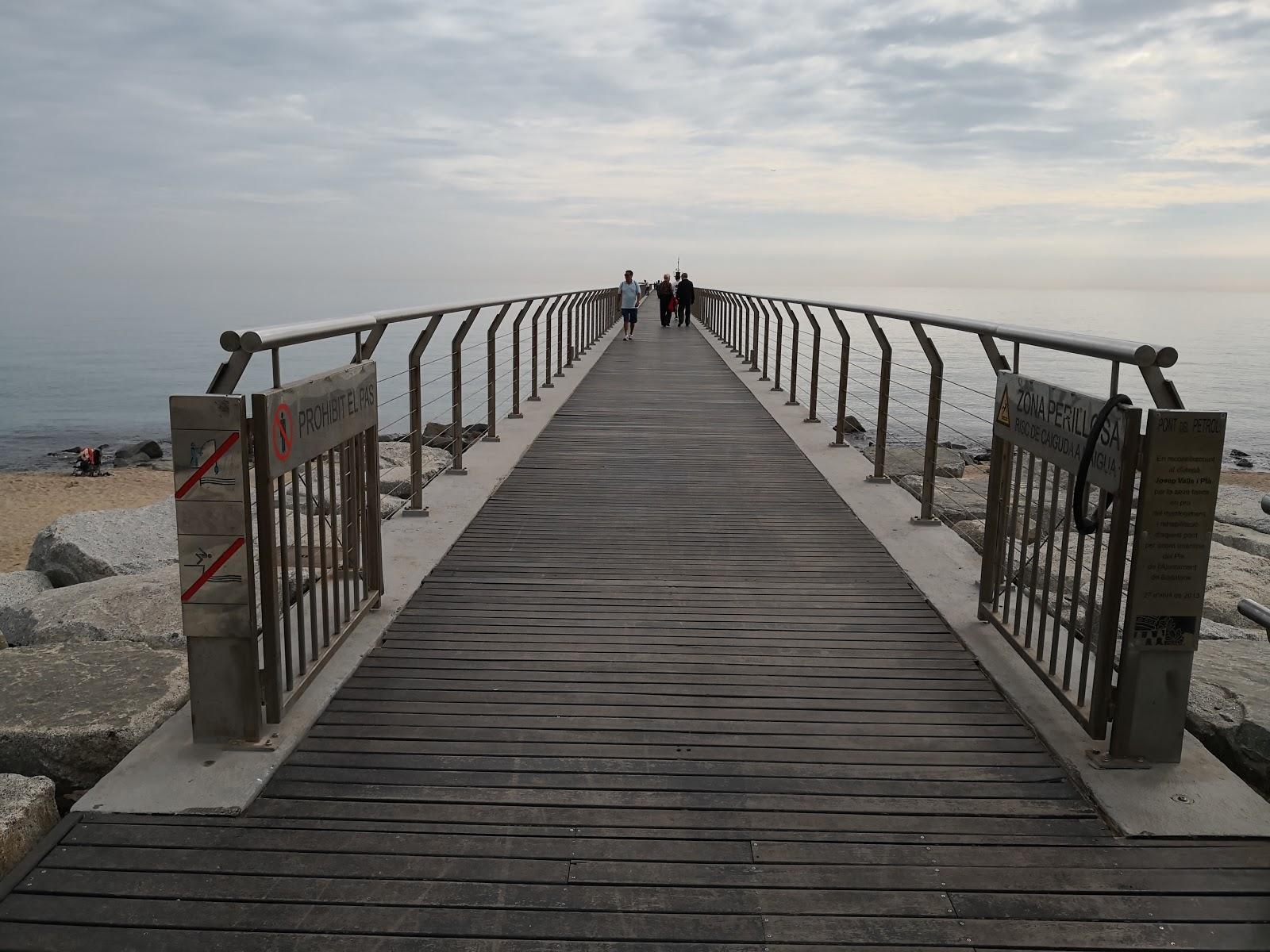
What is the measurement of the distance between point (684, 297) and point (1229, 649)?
84.4 feet

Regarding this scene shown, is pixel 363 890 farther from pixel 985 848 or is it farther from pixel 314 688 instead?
pixel 985 848

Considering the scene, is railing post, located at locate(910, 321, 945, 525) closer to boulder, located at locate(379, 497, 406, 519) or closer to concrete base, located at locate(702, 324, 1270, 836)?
concrete base, located at locate(702, 324, 1270, 836)

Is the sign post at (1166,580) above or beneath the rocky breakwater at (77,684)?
above

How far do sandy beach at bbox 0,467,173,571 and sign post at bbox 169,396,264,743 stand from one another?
10002 millimetres

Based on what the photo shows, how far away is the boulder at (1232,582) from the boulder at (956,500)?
52.9 inches

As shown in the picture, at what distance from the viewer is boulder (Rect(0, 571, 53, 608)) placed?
20.1ft

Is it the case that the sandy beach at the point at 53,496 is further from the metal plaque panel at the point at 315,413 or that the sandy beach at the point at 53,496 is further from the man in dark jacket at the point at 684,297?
the man in dark jacket at the point at 684,297

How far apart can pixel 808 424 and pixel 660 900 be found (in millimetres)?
7567

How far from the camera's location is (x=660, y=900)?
2.33m

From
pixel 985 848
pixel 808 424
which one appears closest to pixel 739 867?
pixel 985 848

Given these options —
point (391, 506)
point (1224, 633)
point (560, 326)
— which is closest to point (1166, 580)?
point (1224, 633)

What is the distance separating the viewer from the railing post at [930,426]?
17.7ft

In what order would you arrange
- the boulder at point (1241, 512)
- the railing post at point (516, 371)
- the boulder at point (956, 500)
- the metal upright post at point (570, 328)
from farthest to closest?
the metal upright post at point (570, 328)
the boulder at point (1241, 512)
the railing post at point (516, 371)
the boulder at point (956, 500)

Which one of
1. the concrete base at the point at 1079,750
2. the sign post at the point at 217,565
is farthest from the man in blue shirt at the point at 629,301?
the sign post at the point at 217,565
